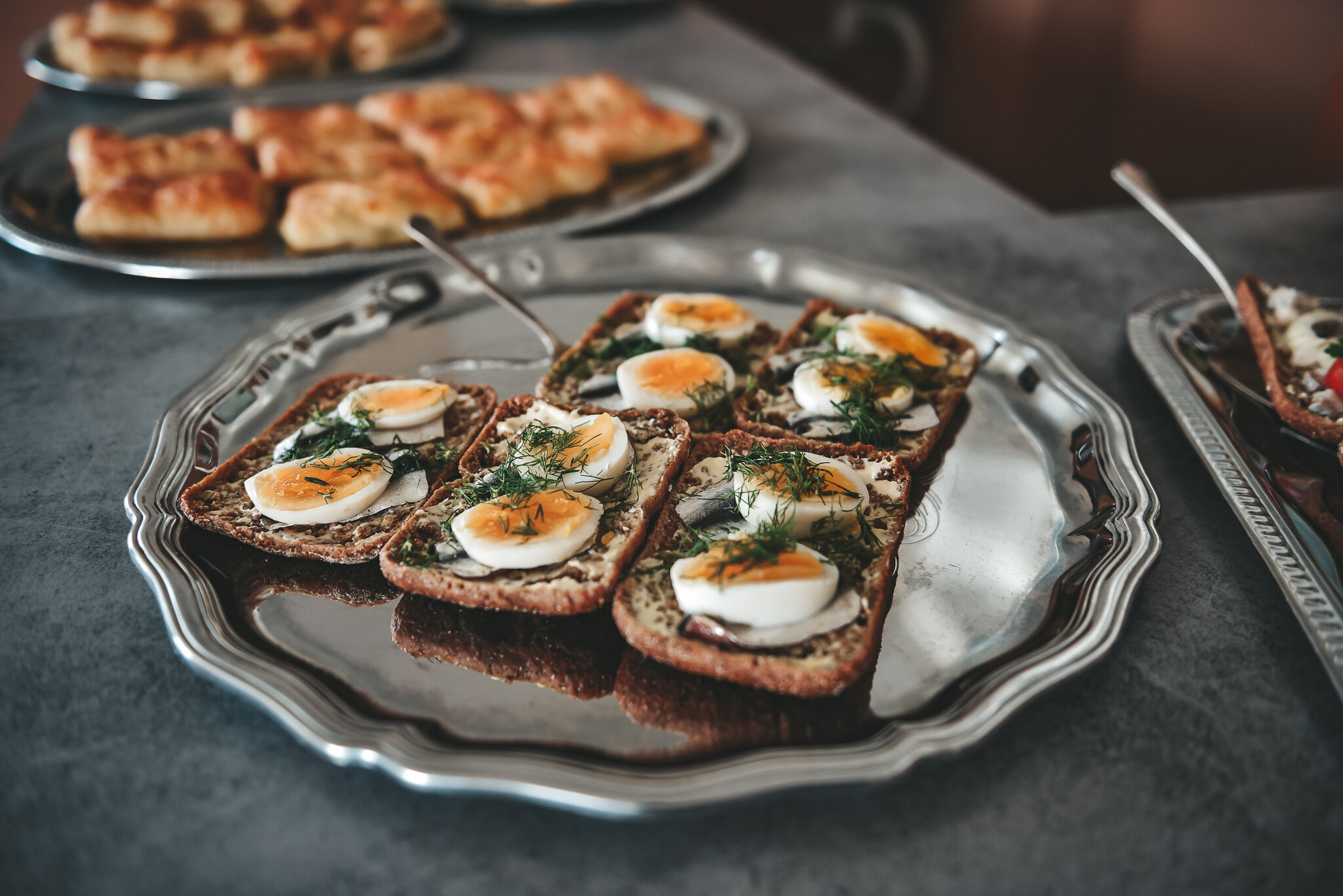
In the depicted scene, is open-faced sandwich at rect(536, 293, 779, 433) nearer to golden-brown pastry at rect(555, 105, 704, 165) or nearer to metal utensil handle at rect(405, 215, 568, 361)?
metal utensil handle at rect(405, 215, 568, 361)

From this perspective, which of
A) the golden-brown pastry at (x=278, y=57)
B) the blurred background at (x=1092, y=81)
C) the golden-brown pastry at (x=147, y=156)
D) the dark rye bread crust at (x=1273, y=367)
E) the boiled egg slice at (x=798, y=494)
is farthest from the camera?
the blurred background at (x=1092, y=81)

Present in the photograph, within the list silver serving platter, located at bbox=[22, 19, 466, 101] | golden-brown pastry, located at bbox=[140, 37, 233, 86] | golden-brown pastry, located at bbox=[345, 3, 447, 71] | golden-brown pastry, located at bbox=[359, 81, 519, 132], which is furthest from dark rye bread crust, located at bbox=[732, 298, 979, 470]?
golden-brown pastry, located at bbox=[140, 37, 233, 86]

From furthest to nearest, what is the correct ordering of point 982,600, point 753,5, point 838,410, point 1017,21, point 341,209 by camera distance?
1. point 753,5
2. point 1017,21
3. point 341,209
4. point 838,410
5. point 982,600

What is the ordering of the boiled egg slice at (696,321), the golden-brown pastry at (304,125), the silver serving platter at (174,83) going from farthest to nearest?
the silver serving platter at (174,83)
the golden-brown pastry at (304,125)
the boiled egg slice at (696,321)

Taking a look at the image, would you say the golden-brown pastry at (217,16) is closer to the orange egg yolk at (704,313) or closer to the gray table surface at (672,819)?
the gray table surface at (672,819)

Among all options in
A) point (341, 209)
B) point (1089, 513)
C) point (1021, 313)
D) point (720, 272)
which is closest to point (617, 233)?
point (720, 272)

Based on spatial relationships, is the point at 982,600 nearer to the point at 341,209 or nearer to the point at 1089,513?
the point at 1089,513

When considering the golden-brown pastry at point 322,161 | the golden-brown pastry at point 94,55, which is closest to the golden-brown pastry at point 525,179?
the golden-brown pastry at point 322,161

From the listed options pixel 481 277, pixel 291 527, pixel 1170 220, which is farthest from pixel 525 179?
pixel 1170 220
